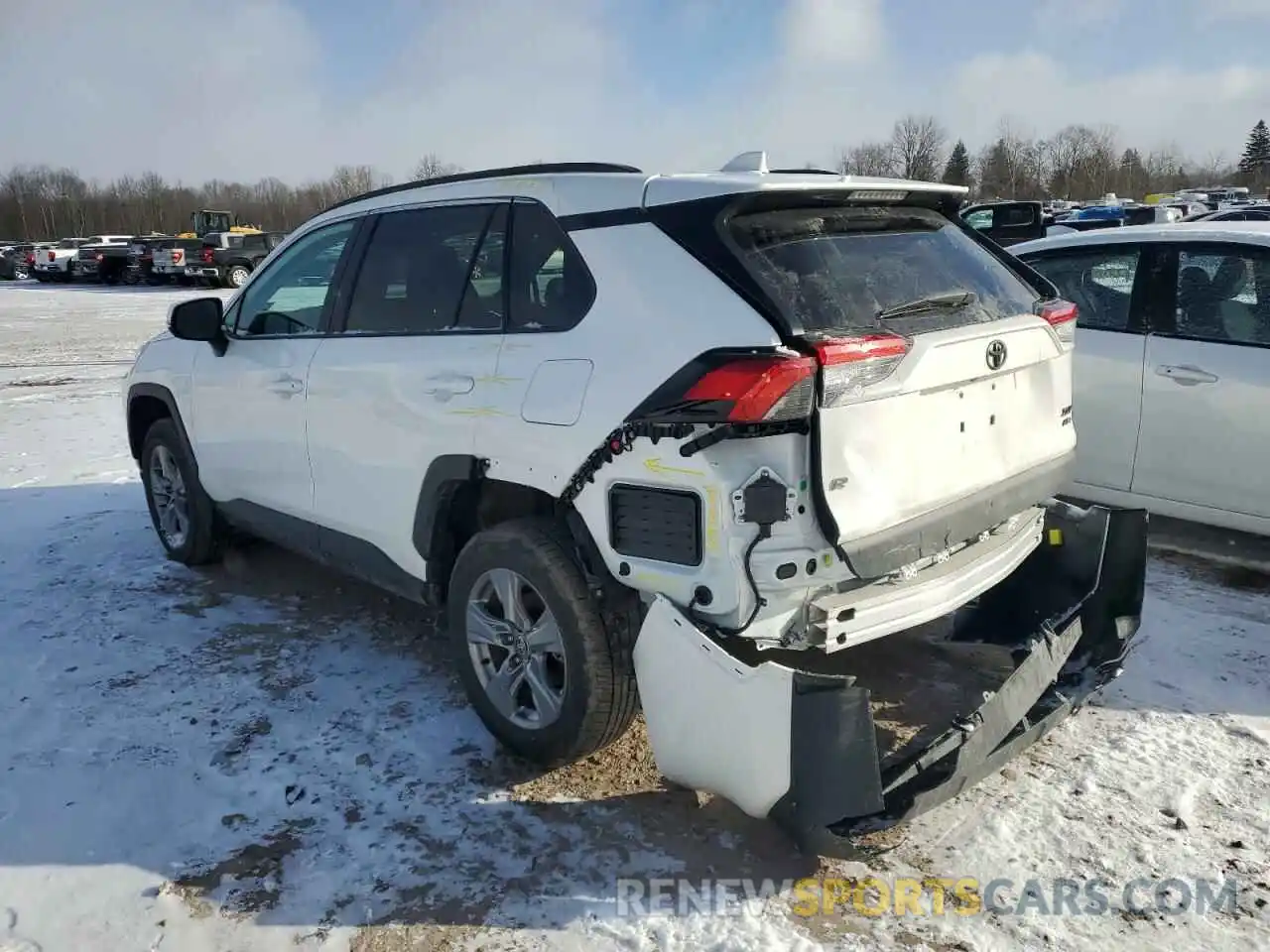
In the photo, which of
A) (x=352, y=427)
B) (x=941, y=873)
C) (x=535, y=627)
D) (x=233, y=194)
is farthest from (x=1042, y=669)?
(x=233, y=194)

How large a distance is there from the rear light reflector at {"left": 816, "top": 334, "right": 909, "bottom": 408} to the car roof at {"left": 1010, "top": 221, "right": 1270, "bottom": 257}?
313 cm

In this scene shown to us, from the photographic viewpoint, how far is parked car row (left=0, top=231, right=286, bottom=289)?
31.4 metres

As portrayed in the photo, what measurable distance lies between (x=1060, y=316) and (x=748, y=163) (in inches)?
47.7

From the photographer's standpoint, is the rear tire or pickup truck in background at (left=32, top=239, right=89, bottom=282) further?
pickup truck in background at (left=32, top=239, right=89, bottom=282)

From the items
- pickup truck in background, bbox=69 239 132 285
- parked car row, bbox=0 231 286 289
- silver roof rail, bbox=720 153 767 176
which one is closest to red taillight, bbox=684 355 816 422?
silver roof rail, bbox=720 153 767 176

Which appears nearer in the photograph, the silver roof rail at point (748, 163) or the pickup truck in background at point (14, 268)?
the silver roof rail at point (748, 163)

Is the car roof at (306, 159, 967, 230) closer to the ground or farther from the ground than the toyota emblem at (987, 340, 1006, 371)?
farther from the ground

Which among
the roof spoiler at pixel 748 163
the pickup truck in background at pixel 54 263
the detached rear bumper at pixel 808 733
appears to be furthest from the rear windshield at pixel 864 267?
the pickup truck in background at pixel 54 263

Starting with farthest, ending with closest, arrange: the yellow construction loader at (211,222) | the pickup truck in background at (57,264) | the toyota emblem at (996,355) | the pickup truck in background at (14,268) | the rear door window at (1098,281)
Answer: the yellow construction loader at (211,222) < the pickup truck in background at (14,268) < the pickup truck in background at (57,264) < the rear door window at (1098,281) < the toyota emblem at (996,355)

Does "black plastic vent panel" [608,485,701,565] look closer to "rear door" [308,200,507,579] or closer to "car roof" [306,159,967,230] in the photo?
"rear door" [308,200,507,579]

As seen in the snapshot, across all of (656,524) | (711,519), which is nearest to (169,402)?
(656,524)

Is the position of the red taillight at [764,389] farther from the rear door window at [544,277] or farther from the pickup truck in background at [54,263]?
the pickup truck in background at [54,263]

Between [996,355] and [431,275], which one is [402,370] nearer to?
[431,275]

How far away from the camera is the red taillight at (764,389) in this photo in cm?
251
